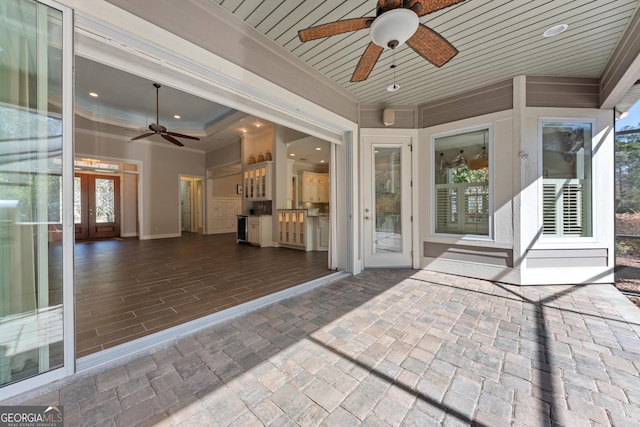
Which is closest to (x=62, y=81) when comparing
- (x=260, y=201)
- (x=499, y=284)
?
(x=499, y=284)

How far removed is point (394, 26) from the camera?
155 cm

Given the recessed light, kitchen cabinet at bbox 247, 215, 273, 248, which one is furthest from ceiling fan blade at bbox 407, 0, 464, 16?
kitchen cabinet at bbox 247, 215, 273, 248

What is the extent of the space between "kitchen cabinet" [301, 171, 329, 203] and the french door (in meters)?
6.83

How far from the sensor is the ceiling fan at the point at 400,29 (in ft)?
4.91

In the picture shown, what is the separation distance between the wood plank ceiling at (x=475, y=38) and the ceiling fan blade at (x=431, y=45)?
740 mm

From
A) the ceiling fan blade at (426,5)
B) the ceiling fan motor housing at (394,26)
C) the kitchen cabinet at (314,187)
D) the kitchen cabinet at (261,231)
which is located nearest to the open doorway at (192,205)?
the kitchen cabinet at (261,231)

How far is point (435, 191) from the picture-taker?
4133 mm

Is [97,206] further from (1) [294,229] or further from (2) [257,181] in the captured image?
(1) [294,229]

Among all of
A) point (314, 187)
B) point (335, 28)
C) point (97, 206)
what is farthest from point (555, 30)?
point (97, 206)

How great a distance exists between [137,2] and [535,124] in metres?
4.63

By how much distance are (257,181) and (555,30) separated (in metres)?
6.33

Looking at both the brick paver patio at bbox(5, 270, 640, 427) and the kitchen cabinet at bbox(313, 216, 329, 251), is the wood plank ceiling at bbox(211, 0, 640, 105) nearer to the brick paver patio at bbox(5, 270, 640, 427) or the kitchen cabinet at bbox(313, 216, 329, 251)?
the brick paver patio at bbox(5, 270, 640, 427)

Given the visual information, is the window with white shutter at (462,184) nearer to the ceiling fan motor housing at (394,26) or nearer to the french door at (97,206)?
the ceiling fan motor housing at (394,26)

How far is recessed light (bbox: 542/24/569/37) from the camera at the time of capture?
7.81 ft
